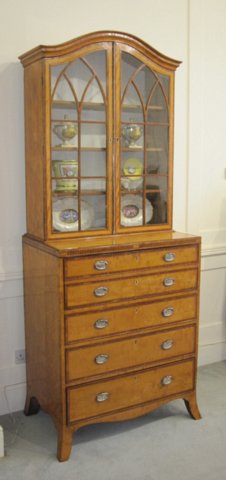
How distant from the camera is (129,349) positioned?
8.75 feet

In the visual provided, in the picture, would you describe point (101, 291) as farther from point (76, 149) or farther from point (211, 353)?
point (211, 353)

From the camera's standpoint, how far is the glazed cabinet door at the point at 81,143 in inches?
101

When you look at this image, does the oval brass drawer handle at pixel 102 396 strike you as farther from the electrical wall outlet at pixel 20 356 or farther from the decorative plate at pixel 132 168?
the decorative plate at pixel 132 168

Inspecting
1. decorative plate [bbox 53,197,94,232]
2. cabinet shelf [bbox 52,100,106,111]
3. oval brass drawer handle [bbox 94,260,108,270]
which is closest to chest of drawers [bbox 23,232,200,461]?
oval brass drawer handle [bbox 94,260,108,270]

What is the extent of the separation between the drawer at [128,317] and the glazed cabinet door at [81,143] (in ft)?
1.41

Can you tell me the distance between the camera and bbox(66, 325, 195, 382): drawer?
99.3 inches

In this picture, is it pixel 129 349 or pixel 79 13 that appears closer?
pixel 129 349

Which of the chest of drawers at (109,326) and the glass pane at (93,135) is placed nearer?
the chest of drawers at (109,326)

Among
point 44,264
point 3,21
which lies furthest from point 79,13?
point 44,264

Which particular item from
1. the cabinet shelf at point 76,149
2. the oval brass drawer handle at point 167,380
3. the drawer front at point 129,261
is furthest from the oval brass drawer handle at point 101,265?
the oval brass drawer handle at point 167,380

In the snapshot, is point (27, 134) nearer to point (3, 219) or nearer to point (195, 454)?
point (3, 219)

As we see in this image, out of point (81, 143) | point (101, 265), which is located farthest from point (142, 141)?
point (101, 265)

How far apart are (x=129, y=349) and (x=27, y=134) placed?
1.22m

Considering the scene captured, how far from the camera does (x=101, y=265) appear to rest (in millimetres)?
2508
